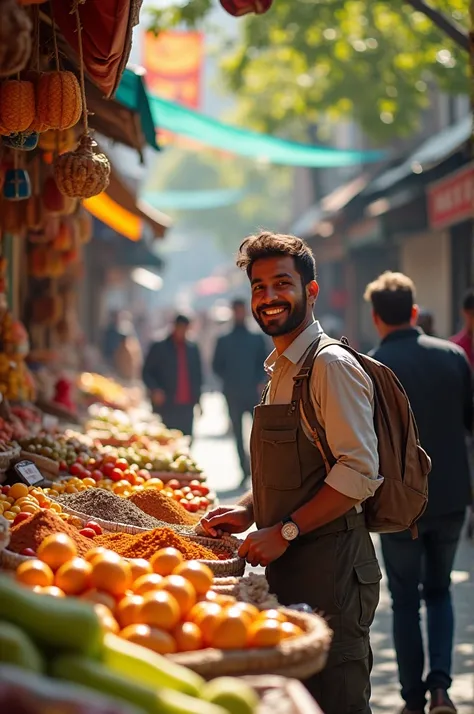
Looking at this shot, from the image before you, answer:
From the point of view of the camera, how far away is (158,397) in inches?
538

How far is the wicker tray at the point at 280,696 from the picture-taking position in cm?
264

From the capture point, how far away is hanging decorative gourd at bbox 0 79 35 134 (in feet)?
16.4

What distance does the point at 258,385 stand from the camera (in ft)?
48.1

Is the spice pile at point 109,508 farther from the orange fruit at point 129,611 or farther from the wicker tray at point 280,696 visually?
the wicker tray at point 280,696

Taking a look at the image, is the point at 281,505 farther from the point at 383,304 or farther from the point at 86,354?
the point at 86,354

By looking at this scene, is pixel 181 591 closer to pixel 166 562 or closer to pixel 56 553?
pixel 166 562

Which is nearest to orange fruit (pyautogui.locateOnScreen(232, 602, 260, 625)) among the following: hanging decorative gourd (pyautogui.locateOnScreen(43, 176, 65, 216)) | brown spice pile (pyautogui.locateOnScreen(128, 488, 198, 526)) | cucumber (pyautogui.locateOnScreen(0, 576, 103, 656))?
cucumber (pyautogui.locateOnScreen(0, 576, 103, 656))

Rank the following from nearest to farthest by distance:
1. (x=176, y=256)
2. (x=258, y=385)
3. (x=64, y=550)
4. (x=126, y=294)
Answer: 1. (x=64, y=550)
2. (x=258, y=385)
3. (x=126, y=294)
4. (x=176, y=256)

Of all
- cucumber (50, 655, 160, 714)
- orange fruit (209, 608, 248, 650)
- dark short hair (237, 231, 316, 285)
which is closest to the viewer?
cucumber (50, 655, 160, 714)

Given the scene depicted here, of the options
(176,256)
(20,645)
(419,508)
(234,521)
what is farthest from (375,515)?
(176,256)

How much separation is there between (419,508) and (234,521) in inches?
27.3

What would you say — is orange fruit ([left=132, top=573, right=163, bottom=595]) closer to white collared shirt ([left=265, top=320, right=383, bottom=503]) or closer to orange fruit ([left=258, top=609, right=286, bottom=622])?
orange fruit ([left=258, top=609, right=286, bottom=622])

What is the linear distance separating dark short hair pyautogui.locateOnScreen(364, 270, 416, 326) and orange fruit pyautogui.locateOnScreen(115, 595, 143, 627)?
131 inches

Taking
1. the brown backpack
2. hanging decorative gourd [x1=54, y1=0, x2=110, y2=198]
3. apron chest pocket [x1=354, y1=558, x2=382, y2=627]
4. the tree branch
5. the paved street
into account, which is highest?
the tree branch
